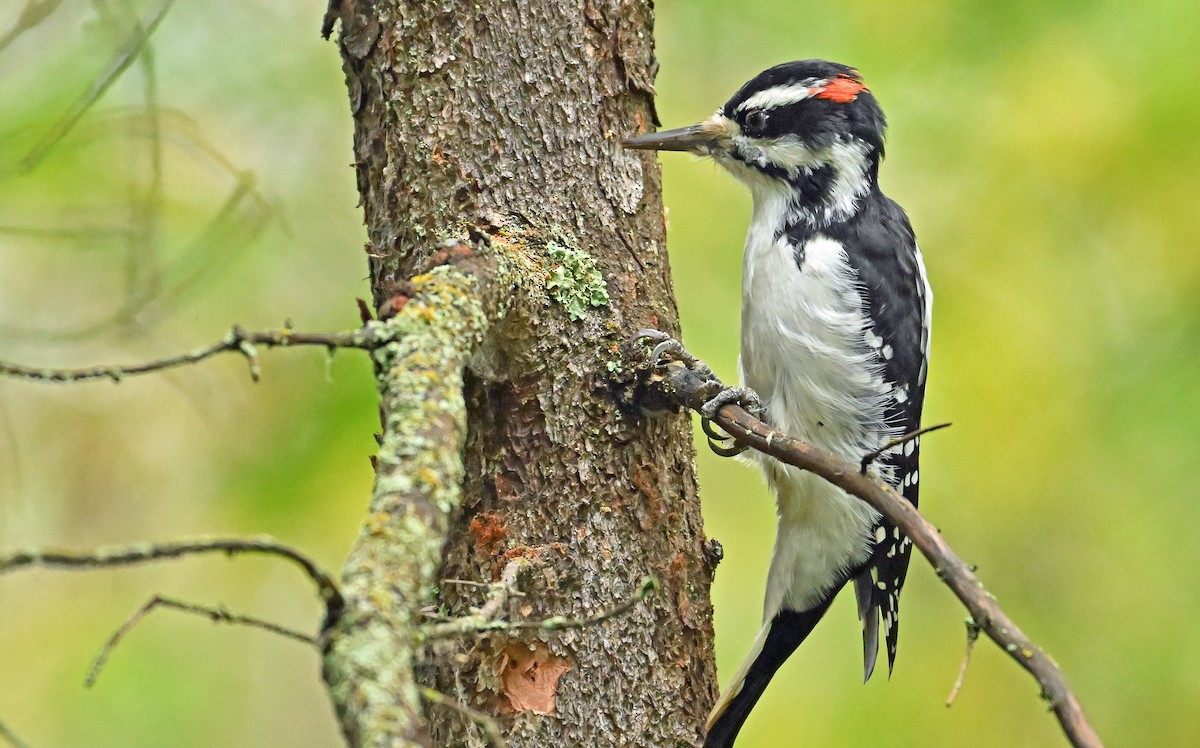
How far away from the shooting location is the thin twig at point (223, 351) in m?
1.31

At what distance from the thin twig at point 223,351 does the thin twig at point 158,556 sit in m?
0.28

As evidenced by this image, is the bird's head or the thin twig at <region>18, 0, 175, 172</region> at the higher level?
the bird's head

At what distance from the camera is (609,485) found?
215 centimetres

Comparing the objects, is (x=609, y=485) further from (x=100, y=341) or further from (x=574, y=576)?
(x=100, y=341)

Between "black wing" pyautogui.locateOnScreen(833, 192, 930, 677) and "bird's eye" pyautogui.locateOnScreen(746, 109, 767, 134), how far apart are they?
0.35m

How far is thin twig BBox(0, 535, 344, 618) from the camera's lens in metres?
0.97

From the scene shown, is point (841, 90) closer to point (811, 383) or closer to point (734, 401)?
point (811, 383)

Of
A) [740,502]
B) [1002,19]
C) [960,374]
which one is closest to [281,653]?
[740,502]

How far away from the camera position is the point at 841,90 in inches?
116

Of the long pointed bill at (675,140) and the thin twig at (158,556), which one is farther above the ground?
the long pointed bill at (675,140)

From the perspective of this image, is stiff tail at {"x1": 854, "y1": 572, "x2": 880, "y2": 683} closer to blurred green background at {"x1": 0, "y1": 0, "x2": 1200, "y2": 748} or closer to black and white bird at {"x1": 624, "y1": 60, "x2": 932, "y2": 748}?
black and white bird at {"x1": 624, "y1": 60, "x2": 932, "y2": 748}

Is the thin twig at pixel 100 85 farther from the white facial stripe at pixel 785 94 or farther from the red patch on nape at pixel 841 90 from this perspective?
the red patch on nape at pixel 841 90

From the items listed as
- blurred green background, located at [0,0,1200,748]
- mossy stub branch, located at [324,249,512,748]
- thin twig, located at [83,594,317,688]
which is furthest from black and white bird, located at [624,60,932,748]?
thin twig, located at [83,594,317,688]

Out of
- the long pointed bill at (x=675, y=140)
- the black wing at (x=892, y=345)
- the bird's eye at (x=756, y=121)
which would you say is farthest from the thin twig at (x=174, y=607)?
the bird's eye at (x=756, y=121)
